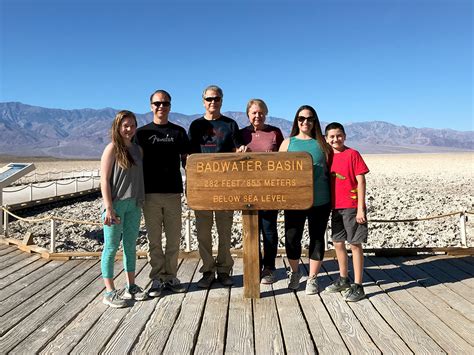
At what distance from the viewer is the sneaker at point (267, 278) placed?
448cm

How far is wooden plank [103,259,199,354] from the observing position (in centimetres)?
309

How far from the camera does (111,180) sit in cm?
378

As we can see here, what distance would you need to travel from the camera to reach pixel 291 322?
136 inches

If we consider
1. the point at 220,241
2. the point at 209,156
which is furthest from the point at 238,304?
the point at 209,156

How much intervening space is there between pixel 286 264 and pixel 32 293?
3227mm

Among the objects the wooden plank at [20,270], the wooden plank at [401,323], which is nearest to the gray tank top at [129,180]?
the wooden plank at [20,270]

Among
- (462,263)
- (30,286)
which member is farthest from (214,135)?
(462,263)

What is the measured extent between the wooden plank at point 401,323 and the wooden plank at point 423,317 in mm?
56

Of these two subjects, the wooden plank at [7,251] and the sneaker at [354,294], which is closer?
the sneaker at [354,294]

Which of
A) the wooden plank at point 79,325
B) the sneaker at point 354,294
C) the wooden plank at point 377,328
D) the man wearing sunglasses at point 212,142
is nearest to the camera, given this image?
the wooden plank at point 377,328

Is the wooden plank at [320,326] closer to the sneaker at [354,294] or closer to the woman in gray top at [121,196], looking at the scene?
the sneaker at [354,294]

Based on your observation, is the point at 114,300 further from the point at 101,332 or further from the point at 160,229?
the point at 160,229

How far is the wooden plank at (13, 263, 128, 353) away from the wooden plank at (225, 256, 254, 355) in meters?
1.54

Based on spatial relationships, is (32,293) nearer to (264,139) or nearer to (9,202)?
(264,139)
